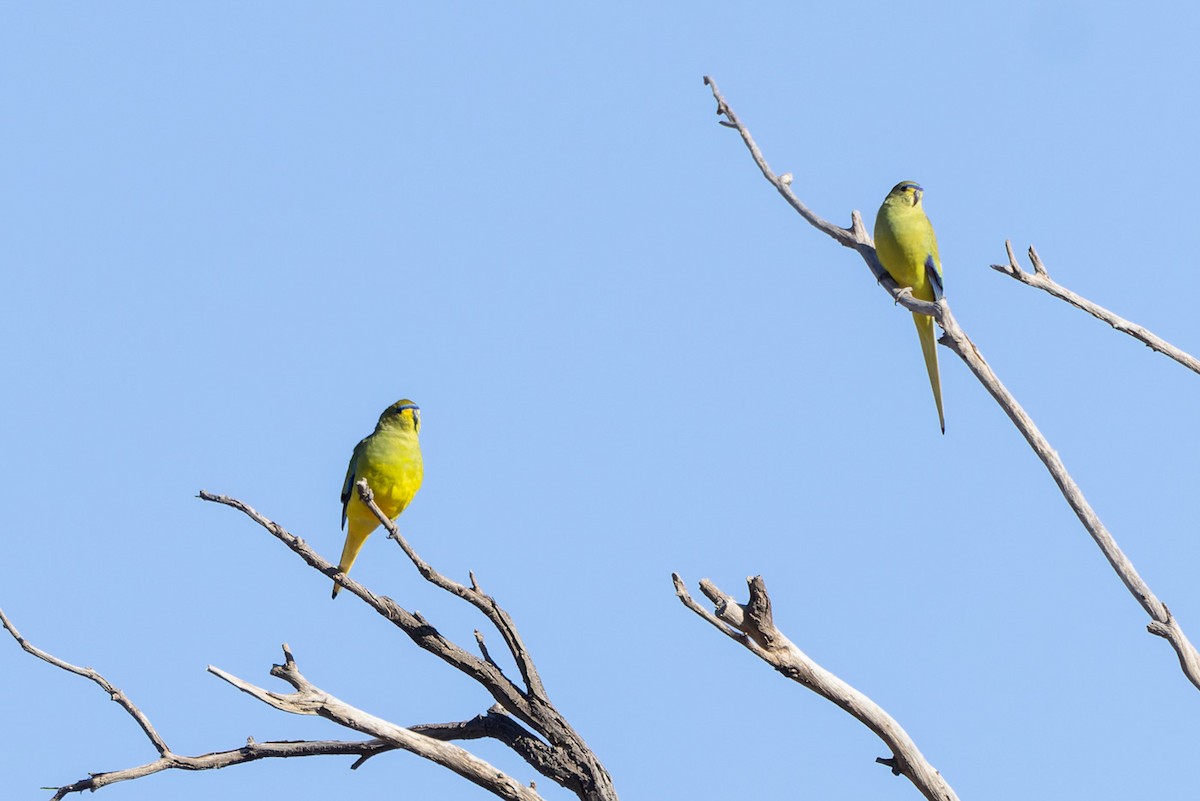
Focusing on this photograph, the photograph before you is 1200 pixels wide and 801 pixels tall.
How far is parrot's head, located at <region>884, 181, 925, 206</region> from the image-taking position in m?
9.44

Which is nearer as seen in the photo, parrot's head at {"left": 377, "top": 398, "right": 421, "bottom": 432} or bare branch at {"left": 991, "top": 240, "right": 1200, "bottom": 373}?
bare branch at {"left": 991, "top": 240, "right": 1200, "bottom": 373}

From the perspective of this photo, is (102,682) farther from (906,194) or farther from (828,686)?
(906,194)

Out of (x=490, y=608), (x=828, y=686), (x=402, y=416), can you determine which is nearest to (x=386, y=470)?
(x=402, y=416)

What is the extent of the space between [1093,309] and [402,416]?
4261mm

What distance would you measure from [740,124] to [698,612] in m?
3.26

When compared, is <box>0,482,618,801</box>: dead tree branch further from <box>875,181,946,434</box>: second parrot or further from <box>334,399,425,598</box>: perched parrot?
<box>875,181,946,434</box>: second parrot

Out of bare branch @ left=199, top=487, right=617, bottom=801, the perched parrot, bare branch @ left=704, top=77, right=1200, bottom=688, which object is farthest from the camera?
the perched parrot

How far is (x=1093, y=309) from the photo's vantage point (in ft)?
24.0

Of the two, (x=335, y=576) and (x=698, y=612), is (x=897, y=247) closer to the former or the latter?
(x=698, y=612)

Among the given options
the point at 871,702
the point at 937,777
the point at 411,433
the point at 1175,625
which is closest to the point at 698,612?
the point at 871,702

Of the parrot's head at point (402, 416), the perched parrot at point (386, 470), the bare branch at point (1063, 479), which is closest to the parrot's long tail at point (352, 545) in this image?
the perched parrot at point (386, 470)

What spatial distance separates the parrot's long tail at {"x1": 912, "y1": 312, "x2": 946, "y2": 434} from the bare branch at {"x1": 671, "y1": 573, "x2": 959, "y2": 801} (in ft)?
8.12

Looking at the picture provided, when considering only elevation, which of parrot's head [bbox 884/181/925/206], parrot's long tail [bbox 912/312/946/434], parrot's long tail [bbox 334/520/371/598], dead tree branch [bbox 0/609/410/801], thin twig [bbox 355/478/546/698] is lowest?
dead tree branch [bbox 0/609/410/801]

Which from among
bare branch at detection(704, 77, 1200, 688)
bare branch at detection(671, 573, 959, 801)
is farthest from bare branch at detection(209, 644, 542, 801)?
bare branch at detection(704, 77, 1200, 688)
